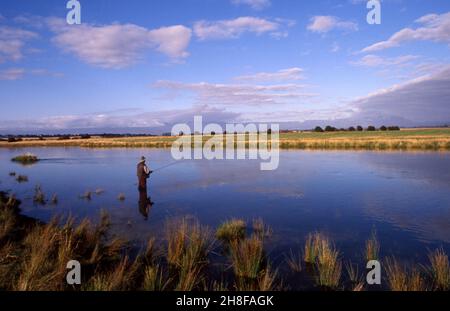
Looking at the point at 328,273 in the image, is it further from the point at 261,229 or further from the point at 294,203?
the point at 294,203

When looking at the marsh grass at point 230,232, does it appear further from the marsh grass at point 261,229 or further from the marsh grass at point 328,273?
the marsh grass at point 328,273

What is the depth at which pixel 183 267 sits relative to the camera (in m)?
7.35

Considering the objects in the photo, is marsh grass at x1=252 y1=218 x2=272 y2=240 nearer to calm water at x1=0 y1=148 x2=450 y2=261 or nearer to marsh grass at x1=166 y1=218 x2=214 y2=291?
calm water at x1=0 y1=148 x2=450 y2=261

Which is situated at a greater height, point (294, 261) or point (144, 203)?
point (144, 203)

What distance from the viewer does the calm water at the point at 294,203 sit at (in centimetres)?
1031

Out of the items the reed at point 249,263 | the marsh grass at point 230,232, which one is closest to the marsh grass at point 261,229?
the marsh grass at point 230,232

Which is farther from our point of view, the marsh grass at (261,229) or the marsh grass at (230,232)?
the marsh grass at (261,229)

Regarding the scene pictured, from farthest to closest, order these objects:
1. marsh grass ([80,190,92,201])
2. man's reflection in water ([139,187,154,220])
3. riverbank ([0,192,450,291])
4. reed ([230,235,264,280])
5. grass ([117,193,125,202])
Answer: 1. marsh grass ([80,190,92,201])
2. grass ([117,193,125,202])
3. man's reflection in water ([139,187,154,220])
4. reed ([230,235,264,280])
5. riverbank ([0,192,450,291])

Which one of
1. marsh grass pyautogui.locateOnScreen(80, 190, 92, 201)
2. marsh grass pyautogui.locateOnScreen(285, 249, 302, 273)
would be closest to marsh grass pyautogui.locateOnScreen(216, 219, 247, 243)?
marsh grass pyautogui.locateOnScreen(285, 249, 302, 273)

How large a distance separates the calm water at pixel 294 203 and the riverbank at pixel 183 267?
3.57ft

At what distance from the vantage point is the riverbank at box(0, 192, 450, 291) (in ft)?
20.1

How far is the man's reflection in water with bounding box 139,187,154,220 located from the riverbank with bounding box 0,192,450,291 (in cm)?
384

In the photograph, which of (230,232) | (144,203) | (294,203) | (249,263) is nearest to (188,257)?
(249,263)

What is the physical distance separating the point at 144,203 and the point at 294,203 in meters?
6.50
